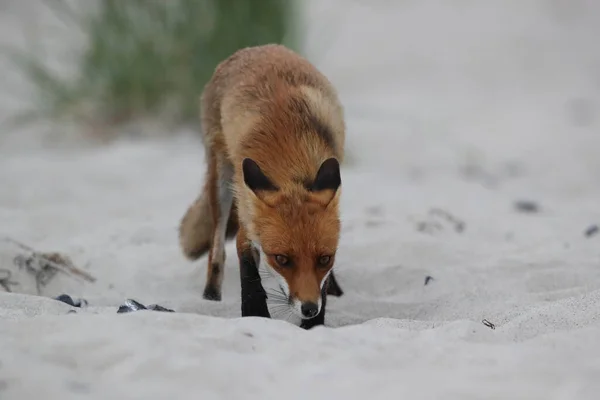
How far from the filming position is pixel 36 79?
970cm

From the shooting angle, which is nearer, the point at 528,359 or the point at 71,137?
the point at 528,359

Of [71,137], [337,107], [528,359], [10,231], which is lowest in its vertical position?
[528,359]

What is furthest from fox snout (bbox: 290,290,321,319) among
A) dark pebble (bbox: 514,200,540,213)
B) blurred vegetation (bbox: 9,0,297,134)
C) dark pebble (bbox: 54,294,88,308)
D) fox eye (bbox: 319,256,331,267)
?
blurred vegetation (bbox: 9,0,297,134)

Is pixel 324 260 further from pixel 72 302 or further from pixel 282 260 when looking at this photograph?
pixel 72 302

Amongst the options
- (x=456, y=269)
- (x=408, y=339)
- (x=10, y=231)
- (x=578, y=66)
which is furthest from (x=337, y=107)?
(x=578, y=66)

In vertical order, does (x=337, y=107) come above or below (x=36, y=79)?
below

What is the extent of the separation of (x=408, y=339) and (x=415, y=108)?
32.7 ft

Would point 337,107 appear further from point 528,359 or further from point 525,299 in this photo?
point 528,359

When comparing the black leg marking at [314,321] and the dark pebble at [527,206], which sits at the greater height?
the dark pebble at [527,206]

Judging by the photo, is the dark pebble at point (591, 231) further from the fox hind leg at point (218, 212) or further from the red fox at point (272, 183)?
the fox hind leg at point (218, 212)

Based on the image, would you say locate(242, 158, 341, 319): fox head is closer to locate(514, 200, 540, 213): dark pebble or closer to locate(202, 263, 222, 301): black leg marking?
locate(202, 263, 222, 301): black leg marking

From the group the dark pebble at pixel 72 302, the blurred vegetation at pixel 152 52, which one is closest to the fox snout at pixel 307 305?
the dark pebble at pixel 72 302

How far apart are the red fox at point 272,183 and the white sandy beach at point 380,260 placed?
31 cm

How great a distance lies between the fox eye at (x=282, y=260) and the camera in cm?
392
